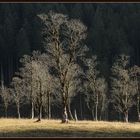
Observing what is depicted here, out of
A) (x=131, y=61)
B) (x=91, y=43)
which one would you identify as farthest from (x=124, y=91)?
(x=91, y=43)

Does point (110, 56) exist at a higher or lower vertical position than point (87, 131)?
higher

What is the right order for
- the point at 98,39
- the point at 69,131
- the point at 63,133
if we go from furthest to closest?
the point at 98,39 < the point at 69,131 < the point at 63,133

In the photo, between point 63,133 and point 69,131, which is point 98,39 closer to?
point 69,131

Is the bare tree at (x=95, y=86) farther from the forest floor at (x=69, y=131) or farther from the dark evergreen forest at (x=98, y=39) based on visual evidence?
the dark evergreen forest at (x=98, y=39)

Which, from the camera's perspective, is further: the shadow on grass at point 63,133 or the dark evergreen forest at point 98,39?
the dark evergreen forest at point 98,39

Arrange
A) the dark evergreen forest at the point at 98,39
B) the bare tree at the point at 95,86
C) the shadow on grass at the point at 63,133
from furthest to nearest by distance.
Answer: the dark evergreen forest at the point at 98,39 → the bare tree at the point at 95,86 → the shadow on grass at the point at 63,133

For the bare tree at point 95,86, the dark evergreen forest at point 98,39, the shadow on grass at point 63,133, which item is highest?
the dark evergreen forest at point 98,39

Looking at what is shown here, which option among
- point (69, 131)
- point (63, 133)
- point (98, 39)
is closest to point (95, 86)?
point (69, 131)

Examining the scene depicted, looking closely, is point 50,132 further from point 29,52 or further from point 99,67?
point 29,52

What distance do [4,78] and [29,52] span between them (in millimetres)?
13874

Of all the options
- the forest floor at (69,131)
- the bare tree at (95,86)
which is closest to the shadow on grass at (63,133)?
the forest floor at (69,131)

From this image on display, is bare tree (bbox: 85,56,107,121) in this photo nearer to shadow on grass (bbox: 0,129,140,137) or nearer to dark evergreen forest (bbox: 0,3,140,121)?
shadow on grass (bbox: 0,129,140,137)

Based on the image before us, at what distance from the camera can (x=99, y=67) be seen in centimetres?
14412

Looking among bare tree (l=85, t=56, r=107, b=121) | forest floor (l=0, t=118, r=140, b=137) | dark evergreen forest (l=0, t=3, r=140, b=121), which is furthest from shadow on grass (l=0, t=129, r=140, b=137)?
dark evergreen forest (l=0, t=3, r=140, b=121)
